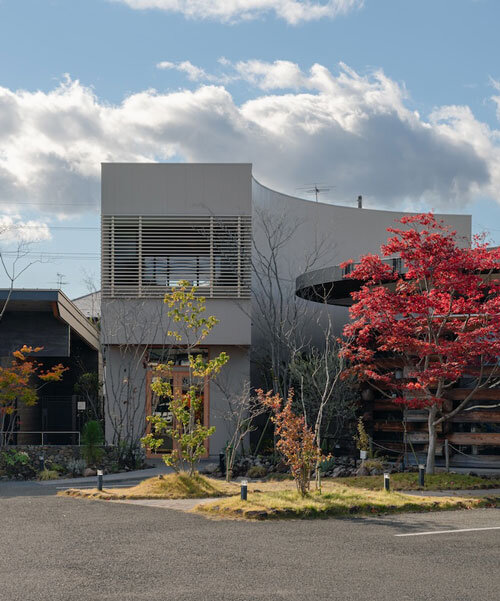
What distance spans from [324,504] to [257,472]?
620 cm

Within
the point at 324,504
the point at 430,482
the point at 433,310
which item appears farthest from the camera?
the point at 433,310

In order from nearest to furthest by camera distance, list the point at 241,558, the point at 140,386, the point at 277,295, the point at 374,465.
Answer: the point at 241,558 < the point at 374,465 < the point at 140,386 < the point at 277,295

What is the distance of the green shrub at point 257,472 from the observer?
19141mm

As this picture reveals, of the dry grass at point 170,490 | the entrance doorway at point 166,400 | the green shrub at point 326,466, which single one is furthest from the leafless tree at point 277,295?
the dry grass at point 170,490

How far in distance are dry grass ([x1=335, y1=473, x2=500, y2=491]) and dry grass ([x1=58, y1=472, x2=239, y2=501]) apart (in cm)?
259

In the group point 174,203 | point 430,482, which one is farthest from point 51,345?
point 430,482

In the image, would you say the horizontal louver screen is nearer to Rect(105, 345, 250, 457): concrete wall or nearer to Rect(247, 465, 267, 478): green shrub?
Rect(105, 345, 250, 457): concrete wall

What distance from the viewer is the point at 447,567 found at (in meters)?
9.10

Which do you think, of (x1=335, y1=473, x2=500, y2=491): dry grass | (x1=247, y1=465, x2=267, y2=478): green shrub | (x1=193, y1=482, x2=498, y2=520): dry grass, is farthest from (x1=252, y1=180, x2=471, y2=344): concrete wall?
(x1=193, y1=482, x2=498, y2=520): dry grass

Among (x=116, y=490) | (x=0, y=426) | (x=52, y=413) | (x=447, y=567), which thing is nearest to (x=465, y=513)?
(x=447, y=567)

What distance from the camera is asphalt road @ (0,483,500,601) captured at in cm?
802

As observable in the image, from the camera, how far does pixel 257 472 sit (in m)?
19.2

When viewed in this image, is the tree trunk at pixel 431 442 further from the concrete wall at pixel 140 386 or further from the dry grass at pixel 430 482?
the concrete wall at pixel 140 386

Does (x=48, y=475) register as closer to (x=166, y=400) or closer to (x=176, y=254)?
(x=166, y=400)
